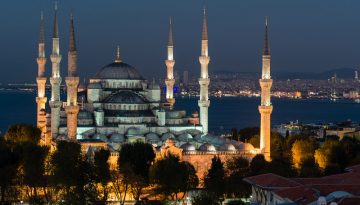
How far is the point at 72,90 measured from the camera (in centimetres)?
3181

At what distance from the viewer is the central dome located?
36.3 metres

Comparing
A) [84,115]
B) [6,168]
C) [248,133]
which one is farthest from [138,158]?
[248,133]

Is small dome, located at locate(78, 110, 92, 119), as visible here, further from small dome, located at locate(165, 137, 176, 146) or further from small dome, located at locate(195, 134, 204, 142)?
small dome, located at locate(165, 137, 176, 146)

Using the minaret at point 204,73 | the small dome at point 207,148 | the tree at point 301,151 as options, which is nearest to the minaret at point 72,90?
the small dome at point 207,148

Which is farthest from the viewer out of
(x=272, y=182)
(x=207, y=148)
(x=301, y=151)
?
(x=301, y=151)

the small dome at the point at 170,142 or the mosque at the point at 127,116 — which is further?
the mosque at the point at 127,116

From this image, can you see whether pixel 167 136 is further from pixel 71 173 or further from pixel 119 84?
pixel 71 173

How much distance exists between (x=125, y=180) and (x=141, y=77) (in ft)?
43.1

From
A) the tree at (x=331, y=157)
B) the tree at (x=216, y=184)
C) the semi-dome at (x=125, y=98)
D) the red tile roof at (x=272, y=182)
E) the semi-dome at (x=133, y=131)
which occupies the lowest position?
the tree at (x=216, y=184)

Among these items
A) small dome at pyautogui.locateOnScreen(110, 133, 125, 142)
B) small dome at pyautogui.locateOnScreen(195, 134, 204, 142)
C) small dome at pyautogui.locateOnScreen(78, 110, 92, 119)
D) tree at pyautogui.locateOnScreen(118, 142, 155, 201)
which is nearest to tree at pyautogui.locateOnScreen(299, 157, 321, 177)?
tree at pyautogui.locateOnScreen(118, 142, 155, 201)

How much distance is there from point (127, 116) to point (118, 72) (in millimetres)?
3328

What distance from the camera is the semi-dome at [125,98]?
34.4 metres

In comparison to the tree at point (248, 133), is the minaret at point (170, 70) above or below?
above

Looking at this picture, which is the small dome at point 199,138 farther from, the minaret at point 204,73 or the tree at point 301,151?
the tree at point 301,151
